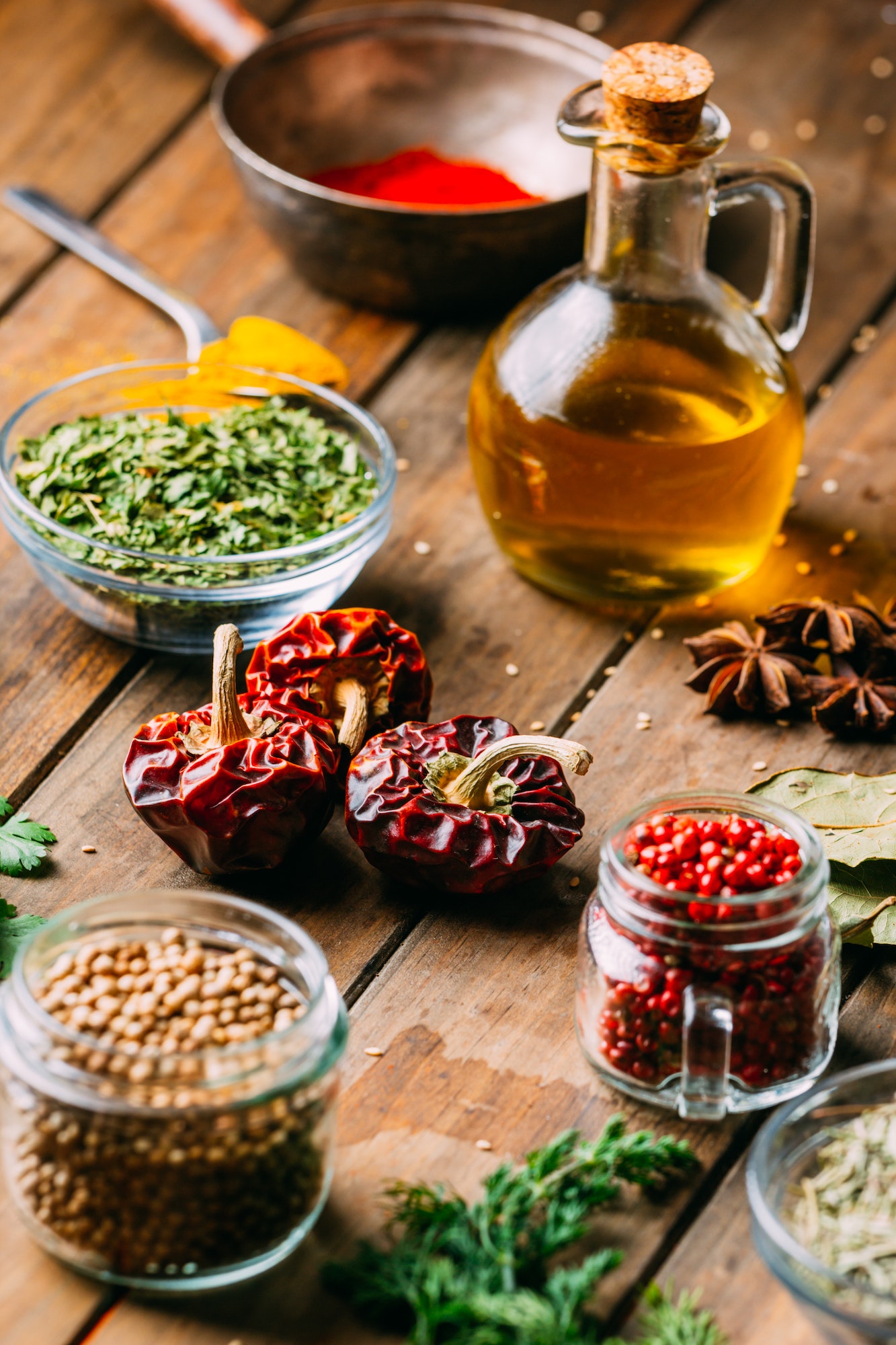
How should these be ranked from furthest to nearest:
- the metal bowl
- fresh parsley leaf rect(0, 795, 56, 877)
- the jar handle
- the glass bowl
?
the metal bowl, fresh parsley leaf rect(0, 795, 56, 877), the jar handle, the glass bowl

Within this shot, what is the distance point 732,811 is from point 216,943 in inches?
19.6

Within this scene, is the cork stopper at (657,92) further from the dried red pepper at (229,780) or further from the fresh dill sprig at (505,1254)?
the fresh dill sprig at (505,1254)

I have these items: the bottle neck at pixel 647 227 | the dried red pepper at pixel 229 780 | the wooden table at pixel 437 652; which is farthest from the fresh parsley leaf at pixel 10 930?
the bottle neck at pixel 647 227

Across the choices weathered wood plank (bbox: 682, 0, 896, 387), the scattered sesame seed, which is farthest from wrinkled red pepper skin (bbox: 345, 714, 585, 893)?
the scattered sesame seed

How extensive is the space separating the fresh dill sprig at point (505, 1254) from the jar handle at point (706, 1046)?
2.2 inches

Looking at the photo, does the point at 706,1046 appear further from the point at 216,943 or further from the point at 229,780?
the point at 229,780

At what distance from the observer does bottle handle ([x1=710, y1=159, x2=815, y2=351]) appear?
1.80m

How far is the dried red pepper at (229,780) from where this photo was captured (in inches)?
58.6

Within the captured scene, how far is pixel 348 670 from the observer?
1.68 metres

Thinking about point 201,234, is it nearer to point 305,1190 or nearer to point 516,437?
point 516,437

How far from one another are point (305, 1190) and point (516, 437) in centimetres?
95

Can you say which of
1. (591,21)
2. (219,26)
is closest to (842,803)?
(219,26)

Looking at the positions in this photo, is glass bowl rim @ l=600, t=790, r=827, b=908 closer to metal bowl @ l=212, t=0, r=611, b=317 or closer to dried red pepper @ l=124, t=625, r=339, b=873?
dried red pepper @ l=124, t=625, r=339, b=873

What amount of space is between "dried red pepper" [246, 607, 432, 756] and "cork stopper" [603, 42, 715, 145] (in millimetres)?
606
